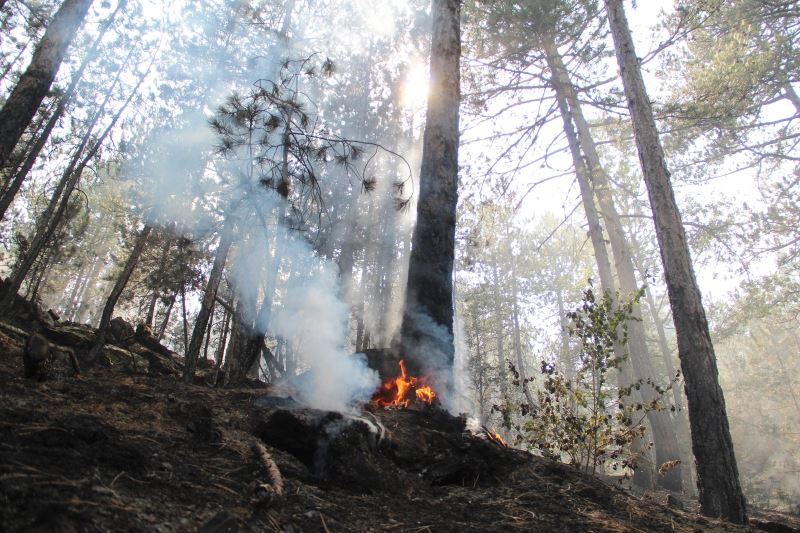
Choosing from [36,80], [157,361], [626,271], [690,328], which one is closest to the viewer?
[690,328]

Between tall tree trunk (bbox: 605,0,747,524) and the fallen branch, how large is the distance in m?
4.34

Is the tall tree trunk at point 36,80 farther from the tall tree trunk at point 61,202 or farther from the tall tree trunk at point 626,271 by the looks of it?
the tall tree trunk at point 626,271

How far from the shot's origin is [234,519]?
204cm

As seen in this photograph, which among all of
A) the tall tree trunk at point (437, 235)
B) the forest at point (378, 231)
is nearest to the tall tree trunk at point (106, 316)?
the forest at point (378, 231)

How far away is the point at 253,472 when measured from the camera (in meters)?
2.77

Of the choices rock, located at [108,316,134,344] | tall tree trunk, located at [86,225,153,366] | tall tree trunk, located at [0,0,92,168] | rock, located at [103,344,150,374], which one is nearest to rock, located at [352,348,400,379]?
tall tree trunk, located at [86,225,153,366]

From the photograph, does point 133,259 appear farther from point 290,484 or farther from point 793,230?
point 793,230

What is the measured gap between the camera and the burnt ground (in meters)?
1.93

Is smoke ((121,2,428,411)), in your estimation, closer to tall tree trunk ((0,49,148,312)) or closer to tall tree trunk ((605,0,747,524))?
tall tree trunk ((0,49,148,312))

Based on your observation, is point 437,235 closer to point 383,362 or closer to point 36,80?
point 383,362

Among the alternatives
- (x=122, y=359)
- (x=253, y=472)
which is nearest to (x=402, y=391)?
(x=253, y=472)

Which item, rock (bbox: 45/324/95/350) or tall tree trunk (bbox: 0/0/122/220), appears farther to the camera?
tall tree trunk (bbox: 0/0/122/220)

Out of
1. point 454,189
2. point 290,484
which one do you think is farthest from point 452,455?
point 454,189

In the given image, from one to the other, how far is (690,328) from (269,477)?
4.94 metres
